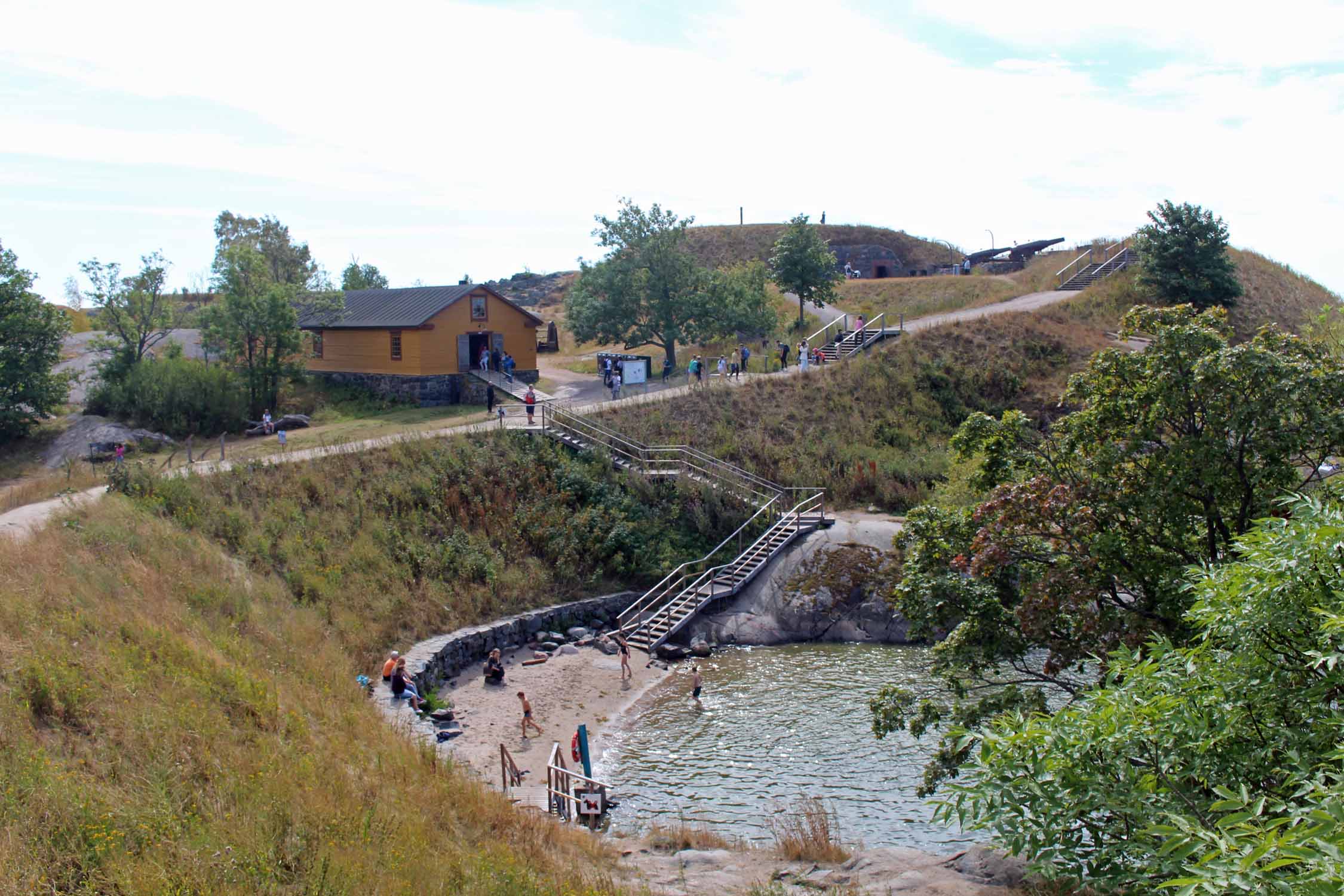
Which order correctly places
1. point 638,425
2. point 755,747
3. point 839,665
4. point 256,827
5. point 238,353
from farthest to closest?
point 238,353 → point 638,425 → point 839,665 → point 755,747 → point 256,827

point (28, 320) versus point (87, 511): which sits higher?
point (28, 320)

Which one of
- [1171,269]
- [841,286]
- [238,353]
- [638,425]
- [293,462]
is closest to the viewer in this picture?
[293,462]

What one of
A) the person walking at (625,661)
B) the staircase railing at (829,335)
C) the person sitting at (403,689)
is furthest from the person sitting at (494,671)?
the staircase railing at (829,335)

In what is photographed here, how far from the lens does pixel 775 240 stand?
76.1 m

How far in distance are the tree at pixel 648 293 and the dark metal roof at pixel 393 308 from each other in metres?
2.76

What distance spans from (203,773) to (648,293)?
3232 centimetres

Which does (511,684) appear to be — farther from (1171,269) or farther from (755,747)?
(1171,269)

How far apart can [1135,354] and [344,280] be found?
65.4m

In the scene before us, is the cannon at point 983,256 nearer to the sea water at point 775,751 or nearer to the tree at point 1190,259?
the tree at point 1190,259

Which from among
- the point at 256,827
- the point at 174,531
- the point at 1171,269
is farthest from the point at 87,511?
the point at 1171,269

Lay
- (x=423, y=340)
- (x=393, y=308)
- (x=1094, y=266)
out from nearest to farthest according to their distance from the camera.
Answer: (x=423, y=340) < (x=393, y=308) < (x=1094, y=266)

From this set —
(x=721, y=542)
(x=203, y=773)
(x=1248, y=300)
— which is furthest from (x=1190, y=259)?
(x=203, y=773)

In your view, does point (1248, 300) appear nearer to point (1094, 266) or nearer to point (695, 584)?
point (1094, 266)

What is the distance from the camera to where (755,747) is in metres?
18.6
